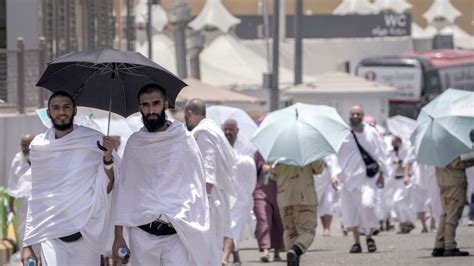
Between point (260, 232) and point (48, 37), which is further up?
point (48, 37)

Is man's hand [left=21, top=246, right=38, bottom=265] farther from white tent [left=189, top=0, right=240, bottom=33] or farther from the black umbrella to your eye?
white tent [left=189, top=0, right=240, bottom=33]

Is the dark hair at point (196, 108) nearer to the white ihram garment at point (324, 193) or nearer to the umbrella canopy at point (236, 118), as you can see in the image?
the umbrella canopy at point (236, 118)

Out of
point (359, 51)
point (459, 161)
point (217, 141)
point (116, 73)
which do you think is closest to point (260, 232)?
point (459, 161)

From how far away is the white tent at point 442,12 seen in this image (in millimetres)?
68125

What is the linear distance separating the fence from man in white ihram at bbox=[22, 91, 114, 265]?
11.8 metres

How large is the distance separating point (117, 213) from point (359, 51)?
165 feet

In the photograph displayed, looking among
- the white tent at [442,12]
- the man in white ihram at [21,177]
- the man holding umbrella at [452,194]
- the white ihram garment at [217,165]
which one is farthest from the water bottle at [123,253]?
the white tent at [442,12]

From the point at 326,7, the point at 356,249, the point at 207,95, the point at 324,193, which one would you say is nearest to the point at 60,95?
the point at 356,249

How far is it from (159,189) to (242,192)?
7.87 meters

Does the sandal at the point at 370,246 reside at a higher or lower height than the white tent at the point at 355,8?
lower

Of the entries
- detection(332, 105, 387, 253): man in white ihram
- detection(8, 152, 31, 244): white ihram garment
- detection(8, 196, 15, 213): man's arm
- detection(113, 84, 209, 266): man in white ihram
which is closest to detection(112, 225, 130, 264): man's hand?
detection(113, 84, 209, 266): man in white ihram

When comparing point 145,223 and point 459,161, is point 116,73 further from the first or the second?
point 459,161

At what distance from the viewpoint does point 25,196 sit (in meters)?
17.5

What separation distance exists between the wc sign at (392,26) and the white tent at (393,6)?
2.91 metres
